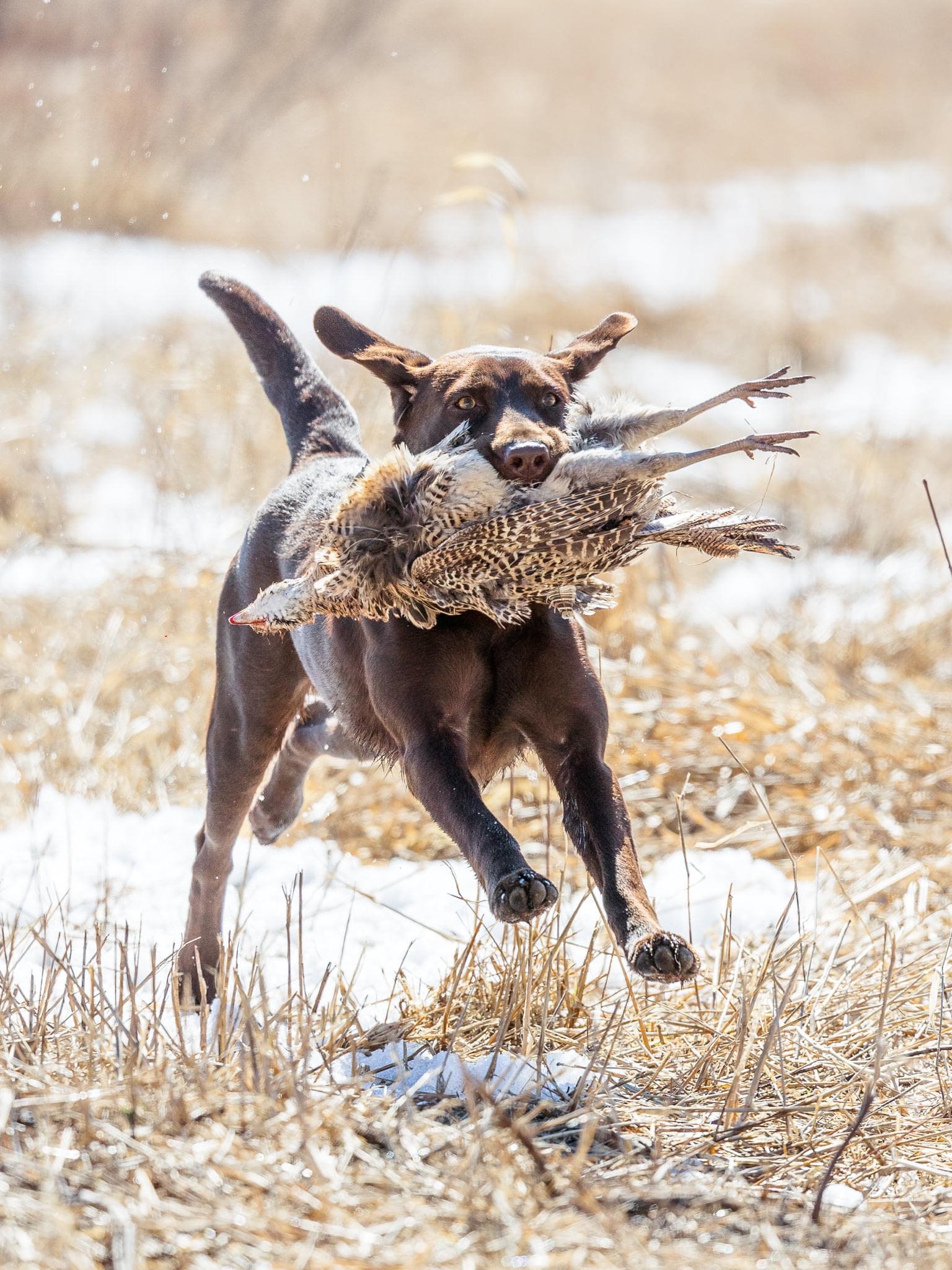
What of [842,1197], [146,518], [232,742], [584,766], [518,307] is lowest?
[842,1197]

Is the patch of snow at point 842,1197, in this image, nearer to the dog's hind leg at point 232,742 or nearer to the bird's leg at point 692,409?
the bird's leg at point 692,409

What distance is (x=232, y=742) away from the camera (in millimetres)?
3691

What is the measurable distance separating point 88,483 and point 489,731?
5757mm

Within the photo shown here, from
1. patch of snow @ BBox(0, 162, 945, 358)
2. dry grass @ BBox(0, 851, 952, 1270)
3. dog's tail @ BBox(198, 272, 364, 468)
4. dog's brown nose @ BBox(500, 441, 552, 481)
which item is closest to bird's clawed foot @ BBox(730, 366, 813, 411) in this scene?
dog's brown nose @ BBox(500, 441, 552, 481)

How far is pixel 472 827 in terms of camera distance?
8.38 feet

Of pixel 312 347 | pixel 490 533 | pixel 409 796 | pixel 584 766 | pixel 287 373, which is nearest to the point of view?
pixel 490 533

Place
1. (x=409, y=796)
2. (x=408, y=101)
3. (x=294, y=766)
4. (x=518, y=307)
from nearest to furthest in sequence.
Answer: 1. (x=294, y=766)
2. (x=409, y=796)
3. (x=518, y=307)
4. (x=408, y=101)

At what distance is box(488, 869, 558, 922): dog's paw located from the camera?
237cm

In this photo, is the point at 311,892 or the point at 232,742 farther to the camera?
the point at 311,892

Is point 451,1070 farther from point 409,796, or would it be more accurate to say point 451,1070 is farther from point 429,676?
point 409,796

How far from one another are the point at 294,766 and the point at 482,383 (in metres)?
1.43

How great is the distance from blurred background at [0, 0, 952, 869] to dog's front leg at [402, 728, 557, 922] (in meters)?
0.61

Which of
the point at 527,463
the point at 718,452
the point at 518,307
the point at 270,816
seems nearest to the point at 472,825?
the point at 527,463

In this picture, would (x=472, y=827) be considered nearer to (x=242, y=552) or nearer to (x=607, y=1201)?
(x=607, y=1201)
